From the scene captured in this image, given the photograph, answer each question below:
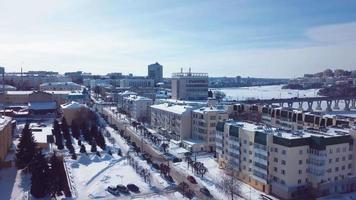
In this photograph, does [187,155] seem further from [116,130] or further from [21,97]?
[21,97]

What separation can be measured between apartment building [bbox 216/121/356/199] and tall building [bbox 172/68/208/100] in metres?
29.3

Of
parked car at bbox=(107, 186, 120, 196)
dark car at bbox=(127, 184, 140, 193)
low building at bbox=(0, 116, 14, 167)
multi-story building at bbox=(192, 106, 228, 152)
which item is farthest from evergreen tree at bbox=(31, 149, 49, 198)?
multi-story building at bbox=(192, 106, 228, 152)

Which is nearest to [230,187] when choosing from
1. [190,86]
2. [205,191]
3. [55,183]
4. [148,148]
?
[205,191]

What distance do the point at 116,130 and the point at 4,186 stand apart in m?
19.3

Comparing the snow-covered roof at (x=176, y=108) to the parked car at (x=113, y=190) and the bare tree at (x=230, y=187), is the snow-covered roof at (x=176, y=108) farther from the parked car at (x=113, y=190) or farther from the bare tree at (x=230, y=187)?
the parked car at (x=113, y=190)

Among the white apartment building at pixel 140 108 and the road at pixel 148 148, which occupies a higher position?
the white apartment building at pixel 140 108

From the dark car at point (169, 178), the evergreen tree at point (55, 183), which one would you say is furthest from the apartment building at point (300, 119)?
the evergreen tree at point (55, 183)

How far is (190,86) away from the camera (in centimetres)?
5216

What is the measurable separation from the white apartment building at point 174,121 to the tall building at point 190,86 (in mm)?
12365

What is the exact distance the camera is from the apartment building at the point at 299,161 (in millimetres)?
19922

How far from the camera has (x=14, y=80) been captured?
89.3 metres

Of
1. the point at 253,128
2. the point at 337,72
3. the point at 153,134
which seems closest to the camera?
the point at 253,128

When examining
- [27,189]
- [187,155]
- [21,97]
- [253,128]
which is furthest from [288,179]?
[21,97]

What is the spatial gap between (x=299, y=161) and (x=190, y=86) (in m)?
32.8
